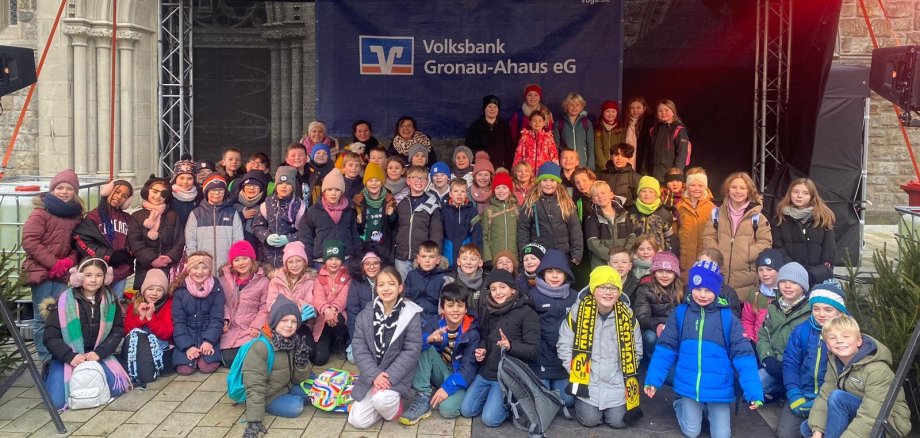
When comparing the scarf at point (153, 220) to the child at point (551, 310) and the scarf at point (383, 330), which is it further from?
the child at point (551, 310)

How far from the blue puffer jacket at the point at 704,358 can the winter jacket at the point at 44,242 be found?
4.34 meters

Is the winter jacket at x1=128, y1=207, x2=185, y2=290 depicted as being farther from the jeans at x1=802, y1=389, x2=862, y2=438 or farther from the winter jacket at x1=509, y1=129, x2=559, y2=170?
the jeans at x1=802, y1=389, x2=862, y2=438

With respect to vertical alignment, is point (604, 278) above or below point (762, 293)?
above

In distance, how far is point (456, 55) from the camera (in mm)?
9484

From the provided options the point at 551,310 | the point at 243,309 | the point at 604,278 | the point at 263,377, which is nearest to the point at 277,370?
the point at 263,377

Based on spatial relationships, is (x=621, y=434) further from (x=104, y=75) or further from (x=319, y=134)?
(x=104, y=75)

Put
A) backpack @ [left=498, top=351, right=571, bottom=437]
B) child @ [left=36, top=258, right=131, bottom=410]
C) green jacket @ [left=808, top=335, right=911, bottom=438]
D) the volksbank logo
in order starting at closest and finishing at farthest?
green jacket @ [left=808, top=335, right=911, bottom=438]
backpack @ [left=498, top=351, right=571, bottom=437]
child @ [left=36, top=258, right=131, bottom=410]
the volksbank logo

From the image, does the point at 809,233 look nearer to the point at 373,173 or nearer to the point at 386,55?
the point at 373,173

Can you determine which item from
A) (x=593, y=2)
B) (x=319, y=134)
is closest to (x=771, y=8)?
(x=593, y=2)

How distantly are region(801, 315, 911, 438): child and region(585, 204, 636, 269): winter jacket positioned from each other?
2198 mm

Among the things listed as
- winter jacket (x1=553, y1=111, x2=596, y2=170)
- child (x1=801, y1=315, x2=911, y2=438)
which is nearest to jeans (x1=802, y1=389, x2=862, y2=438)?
child (x1=801, y1=315, x2=911, y2=438)

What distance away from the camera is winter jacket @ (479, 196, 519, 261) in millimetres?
6879

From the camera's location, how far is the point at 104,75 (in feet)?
36.1

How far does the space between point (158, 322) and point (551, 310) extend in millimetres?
2836
